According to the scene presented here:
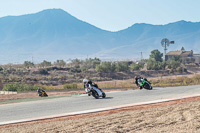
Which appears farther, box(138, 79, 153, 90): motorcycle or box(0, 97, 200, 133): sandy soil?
box(138, 79, 153, 90): motorcycle

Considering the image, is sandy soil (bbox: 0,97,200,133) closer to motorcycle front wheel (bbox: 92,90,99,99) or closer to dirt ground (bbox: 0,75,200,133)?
dirt ground (bbox: 0,75,200,133)

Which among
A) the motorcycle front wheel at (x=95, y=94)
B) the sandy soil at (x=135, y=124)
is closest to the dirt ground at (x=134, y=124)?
the sandy soil at (x=135, y=124)

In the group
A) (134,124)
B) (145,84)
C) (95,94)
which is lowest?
(134,124)

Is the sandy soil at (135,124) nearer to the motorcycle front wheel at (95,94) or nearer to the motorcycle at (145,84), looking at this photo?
the motorcycle front wheel at (95,94)

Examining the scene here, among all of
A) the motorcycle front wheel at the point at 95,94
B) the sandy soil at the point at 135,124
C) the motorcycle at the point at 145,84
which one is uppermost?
the motorcycle at the point at 145,84

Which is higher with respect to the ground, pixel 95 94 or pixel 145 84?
pixel 145 84

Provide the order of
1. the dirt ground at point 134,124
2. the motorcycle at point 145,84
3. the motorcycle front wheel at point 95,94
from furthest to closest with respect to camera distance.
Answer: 1. the motorcycle at point 145,84
2. the motorcycle front wheel at point 95,94
3. the dirt ground at point 134,124

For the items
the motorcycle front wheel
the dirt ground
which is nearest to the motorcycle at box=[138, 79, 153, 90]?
the motorcycle front wheel

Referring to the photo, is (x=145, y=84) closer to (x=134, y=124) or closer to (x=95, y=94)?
(x=95, y=94)


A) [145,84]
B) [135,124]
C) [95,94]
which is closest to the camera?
[135,124]

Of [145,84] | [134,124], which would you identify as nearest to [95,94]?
[145,84]

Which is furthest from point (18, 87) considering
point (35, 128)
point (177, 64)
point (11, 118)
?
point (177, 64)

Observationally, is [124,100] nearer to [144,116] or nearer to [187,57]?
[144,116]

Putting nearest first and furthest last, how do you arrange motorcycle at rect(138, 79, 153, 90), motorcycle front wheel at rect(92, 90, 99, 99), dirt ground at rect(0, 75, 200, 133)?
1. dirt ground at rect(0, 75, 200, 133)
2. motorcycle front wheel at rect(92, 90, 99, 99)
3. motorcycle at rect(138, 79, 153, 90)
